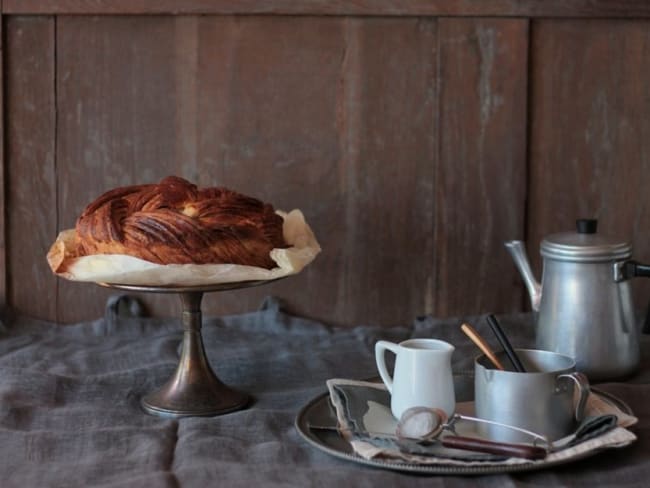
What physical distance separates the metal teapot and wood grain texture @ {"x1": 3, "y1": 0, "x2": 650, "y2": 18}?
1.49 feet

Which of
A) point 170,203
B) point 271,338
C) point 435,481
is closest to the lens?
point 435,481

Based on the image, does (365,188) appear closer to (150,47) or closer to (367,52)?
(367,52)

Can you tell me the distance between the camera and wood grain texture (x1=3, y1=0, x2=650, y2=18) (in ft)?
4.92

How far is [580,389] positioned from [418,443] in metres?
0.17

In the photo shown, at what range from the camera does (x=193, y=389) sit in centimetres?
117

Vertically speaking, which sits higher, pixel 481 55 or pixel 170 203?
pixel 481 55

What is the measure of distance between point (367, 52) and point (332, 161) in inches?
7.2

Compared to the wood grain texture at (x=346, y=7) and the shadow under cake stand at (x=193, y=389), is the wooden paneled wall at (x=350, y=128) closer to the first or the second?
the wood grain texture at (x=346, y=7)

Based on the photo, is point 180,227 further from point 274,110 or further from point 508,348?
point 274,110

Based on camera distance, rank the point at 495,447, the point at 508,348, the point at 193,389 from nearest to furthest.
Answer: the point at 495,447 < the point at 508,348 < the point at 193,389

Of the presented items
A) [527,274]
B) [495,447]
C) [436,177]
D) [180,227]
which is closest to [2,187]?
[180,227]

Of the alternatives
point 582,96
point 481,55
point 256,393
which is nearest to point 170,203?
point 256,393

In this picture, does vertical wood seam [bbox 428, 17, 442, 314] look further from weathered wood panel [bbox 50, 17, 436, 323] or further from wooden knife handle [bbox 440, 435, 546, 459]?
wooden knife handle [bbox 440, 435, 546, 459]

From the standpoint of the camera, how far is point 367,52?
5.05 ft
